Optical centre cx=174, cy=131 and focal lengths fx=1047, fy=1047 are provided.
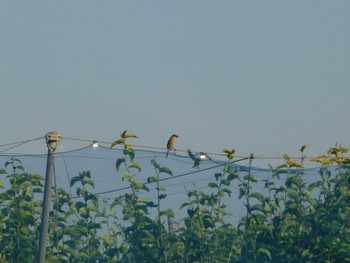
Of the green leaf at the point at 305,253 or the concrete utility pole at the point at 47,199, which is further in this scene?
the green leaf at the point at 305,253

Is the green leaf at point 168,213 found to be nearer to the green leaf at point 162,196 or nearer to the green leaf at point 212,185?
the green leaf at point 162,196

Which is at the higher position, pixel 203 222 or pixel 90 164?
pixel 90 164

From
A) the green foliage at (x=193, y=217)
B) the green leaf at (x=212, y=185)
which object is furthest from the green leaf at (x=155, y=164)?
the green leaf at (x=212, y=185)

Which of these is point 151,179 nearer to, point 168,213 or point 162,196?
point 162,196

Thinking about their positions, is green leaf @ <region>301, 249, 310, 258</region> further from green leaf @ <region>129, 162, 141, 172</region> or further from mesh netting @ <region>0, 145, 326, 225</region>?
green leaf @ <region>129, 162, 141, 172</region>

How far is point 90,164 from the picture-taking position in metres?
10.9

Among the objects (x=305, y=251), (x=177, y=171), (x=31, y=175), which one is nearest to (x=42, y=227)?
(x=31, y=175)

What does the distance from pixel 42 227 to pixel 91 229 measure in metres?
1.01

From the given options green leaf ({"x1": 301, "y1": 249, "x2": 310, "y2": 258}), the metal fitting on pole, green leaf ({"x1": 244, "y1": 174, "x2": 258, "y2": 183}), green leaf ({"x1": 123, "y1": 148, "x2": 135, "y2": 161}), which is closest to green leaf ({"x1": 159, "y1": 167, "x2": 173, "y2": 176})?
green leaf ({"x1": 123, "y1": 148, "x2": 135, "y2": 161})

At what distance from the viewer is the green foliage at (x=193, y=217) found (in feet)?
34.9

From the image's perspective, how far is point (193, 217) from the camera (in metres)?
10.8

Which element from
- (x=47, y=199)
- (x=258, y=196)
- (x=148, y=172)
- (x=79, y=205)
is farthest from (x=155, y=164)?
(x=47, y=199)

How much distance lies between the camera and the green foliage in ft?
34.9

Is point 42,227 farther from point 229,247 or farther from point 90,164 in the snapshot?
point 229,247
